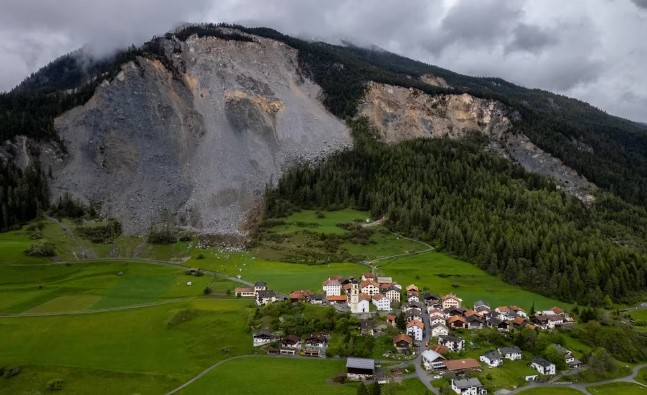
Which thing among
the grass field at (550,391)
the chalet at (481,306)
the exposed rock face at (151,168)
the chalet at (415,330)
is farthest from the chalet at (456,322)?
the exposed rock face at (151,168)

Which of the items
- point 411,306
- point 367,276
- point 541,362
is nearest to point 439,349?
point 541,362

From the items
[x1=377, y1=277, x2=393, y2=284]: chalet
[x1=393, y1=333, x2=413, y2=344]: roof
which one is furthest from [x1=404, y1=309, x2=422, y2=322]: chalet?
[x1=377, y1=277, x2=393, y2=284]: chalet

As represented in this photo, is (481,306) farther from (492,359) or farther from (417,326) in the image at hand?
(492,359)

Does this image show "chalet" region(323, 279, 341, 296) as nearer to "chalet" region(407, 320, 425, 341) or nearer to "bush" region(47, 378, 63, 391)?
"chalet" region(407, 320, 425, 341)

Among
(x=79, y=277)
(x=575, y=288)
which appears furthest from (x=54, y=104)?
(x=575, y=288)

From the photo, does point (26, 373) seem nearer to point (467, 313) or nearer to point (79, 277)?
point (79, 277)

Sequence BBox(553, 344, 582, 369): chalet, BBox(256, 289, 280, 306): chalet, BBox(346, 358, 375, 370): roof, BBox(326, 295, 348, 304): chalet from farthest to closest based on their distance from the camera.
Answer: BBox(256, 289, 280, 306): chalet, BBox(326, 295, 348, 304): chalet, BBox(553, 344, 582, 369): chalet, BBox(346, 358, 375, 370): roof

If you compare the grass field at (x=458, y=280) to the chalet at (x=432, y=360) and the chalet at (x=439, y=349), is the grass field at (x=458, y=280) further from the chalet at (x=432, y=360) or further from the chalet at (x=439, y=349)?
the chalet at (x=432, y=360)
